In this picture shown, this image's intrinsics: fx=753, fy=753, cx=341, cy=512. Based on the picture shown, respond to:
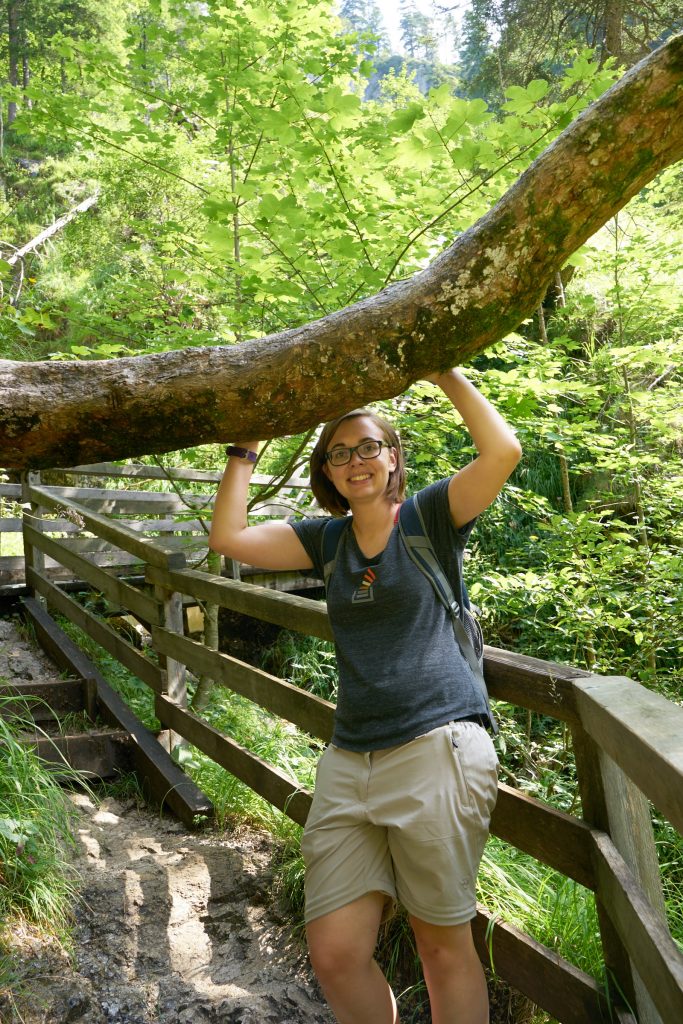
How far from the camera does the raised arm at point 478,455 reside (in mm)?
1849

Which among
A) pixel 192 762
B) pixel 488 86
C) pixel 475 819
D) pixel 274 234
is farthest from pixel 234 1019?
pixel 488 86

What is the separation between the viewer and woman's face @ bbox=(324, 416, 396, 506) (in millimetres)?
2070

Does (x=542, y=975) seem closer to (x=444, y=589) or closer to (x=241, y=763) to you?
(x=444, y=589)

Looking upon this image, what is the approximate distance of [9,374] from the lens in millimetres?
1430

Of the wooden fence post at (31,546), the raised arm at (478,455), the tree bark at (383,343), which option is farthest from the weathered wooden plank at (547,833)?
the wooden fence post at (31,546)

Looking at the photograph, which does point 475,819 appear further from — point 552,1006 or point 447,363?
point 447,363

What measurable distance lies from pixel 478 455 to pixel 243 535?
76 centimetres

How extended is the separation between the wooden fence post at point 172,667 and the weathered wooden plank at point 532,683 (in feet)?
7.67

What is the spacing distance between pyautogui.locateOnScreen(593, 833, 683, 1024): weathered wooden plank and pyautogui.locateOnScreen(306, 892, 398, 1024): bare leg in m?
0.56

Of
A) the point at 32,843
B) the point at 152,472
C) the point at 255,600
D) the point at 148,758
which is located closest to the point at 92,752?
the point at 148,758

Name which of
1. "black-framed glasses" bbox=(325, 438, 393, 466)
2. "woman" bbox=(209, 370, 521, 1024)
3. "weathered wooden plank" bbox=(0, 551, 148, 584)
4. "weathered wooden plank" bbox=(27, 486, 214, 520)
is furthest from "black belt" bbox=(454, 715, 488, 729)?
"weathered wooden plank" bbox=(27, 486, 214, 520)

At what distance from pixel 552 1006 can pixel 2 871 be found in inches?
71.4

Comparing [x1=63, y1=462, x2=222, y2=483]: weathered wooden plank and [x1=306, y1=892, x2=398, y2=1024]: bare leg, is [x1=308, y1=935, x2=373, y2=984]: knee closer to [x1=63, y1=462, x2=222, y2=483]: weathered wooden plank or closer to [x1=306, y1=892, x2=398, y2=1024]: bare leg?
[x1=306, y1=892, x2=398, y2=1024]: bare leg

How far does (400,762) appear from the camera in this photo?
5.94 ft
